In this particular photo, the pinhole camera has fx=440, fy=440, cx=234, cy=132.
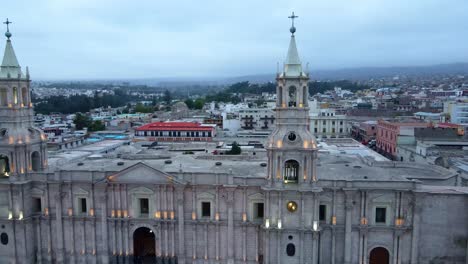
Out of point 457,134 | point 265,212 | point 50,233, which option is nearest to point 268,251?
point 265,212

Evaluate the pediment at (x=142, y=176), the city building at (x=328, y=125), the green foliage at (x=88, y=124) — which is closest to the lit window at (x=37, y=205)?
the pediment at (x=142, y=176)

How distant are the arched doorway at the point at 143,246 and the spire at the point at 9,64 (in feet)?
65.2

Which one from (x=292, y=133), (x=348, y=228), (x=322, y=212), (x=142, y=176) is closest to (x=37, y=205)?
(x=142, y=176)

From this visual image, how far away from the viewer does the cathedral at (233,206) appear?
39.2m

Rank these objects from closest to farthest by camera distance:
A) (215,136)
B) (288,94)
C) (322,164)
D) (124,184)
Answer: (288,94)
(124,184)
(322,164)
(215,136)

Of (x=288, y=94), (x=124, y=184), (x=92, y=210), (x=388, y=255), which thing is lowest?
(x=388, y=255)

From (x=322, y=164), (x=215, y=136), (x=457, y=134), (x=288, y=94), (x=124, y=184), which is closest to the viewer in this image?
(x=288, y=94)

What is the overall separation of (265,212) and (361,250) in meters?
9.56

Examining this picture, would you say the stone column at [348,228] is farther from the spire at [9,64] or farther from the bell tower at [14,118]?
the spire at [9,64]

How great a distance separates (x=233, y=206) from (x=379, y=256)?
1496 cm

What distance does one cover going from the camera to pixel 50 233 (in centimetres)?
4412

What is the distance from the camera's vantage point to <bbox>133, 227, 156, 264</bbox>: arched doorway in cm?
4487

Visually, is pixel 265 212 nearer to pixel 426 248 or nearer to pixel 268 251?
pixel 268 251

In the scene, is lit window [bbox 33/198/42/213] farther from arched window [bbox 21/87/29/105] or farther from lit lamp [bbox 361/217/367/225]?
lit lamp [bbox 361/217/367/225]
